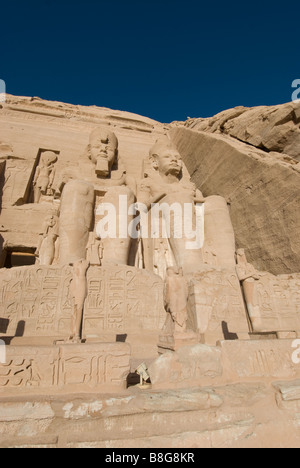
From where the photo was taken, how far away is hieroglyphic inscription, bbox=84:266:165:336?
3.74 meters

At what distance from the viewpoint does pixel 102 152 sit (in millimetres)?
5777

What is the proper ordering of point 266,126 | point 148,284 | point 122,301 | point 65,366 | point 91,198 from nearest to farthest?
1. point 65,366
2. point 122,301
3. point 148,284
4. point 91,198
5. point 266,126

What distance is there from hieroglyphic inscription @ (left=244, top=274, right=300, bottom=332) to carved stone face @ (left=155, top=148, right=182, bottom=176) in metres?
A: 2.58

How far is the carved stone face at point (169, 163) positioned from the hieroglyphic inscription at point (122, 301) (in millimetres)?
2360

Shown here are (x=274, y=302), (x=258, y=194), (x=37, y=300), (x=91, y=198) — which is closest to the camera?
(x=37, y=300)

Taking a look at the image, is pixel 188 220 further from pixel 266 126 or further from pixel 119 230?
pixel 266 126

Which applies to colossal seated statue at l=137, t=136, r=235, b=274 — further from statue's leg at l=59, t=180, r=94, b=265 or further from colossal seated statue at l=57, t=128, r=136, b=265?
statue's leg at l=59, t=180, r=94, b=265

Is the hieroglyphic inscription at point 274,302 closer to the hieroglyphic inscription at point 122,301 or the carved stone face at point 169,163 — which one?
the hieroglyphic inscription at point 122,301

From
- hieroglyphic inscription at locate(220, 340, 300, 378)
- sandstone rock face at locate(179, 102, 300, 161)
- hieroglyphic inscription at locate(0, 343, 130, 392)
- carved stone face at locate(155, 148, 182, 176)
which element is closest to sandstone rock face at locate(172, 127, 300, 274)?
sandstone rock face at locate(179, 102, 300, 161)

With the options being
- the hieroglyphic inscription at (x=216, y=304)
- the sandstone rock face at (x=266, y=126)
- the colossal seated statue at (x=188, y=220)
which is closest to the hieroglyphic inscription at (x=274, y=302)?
the hieroglyphic inscription at (x=216, y=304)

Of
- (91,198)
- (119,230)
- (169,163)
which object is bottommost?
(119,230)

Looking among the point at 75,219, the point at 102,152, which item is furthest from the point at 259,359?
the point at 102,152

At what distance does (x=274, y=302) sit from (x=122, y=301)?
2.18 metres

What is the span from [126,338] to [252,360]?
1594 mm
